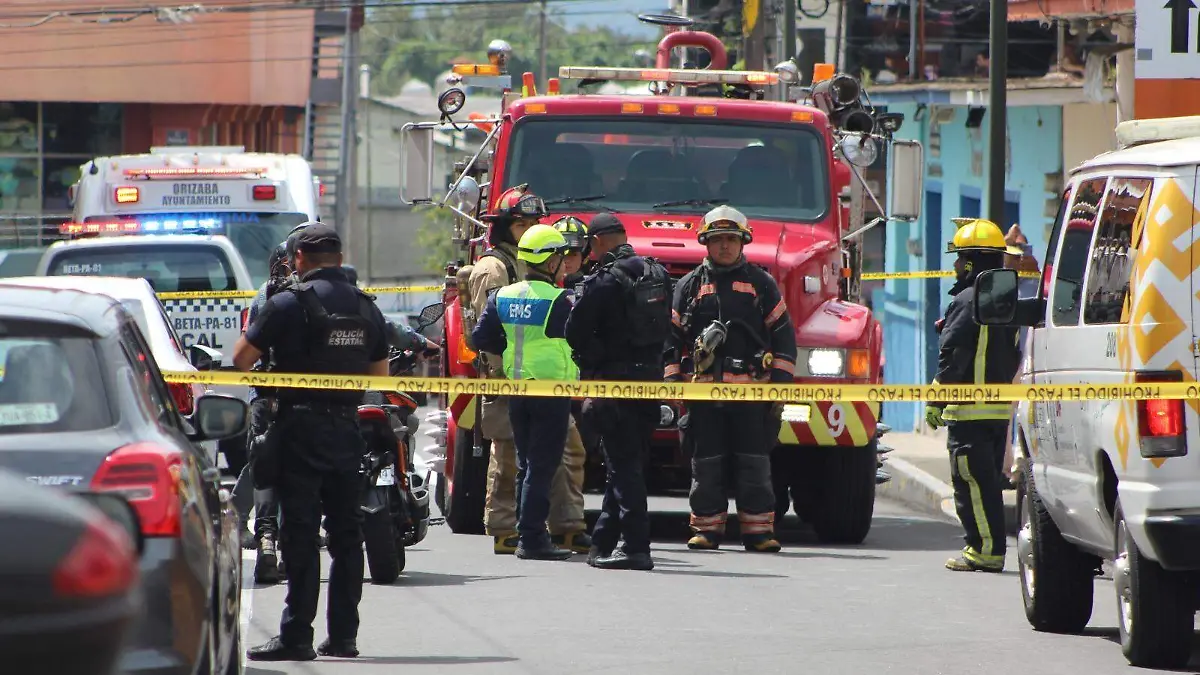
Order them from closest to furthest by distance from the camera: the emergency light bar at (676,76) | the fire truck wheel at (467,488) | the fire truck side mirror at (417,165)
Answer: the fire truck wheel at (467,488) < the fire truck side mirror at (417,165) < the emergency light bar at (676,76)

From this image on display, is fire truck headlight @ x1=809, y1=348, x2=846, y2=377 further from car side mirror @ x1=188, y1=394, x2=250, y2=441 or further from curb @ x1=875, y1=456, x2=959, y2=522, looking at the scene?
car side mirror @ x1=188, y1=394, x2=250, y2=441

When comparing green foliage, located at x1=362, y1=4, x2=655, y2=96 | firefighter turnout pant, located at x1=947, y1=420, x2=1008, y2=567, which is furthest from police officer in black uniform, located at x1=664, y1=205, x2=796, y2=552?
green foliage, located at x1=362, y1=4, x2=655, y2=96

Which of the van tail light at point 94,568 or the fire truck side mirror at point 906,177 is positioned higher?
the fire truck side mirror at point 906,177

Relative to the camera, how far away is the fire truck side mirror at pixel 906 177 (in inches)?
559

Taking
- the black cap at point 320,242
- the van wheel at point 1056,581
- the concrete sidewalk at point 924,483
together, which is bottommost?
the concrete sidewalk at point 924,483

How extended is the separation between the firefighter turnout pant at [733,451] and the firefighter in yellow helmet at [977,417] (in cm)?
96

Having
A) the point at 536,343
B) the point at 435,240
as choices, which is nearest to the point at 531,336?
the point at 536,343

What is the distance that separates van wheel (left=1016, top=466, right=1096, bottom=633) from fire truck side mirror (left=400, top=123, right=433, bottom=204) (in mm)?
5989

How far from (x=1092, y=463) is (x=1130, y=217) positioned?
3.18 ft

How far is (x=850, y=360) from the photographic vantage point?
1271 cm

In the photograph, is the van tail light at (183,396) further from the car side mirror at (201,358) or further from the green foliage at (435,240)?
the green foliage at (435,240)

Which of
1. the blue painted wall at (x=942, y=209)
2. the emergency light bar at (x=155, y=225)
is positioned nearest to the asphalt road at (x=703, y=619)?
the emergency light bar at (x=155, y=225)

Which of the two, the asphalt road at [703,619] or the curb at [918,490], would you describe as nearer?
the asphalt road at [703,619]

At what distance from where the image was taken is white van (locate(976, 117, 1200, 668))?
7.65 meters
